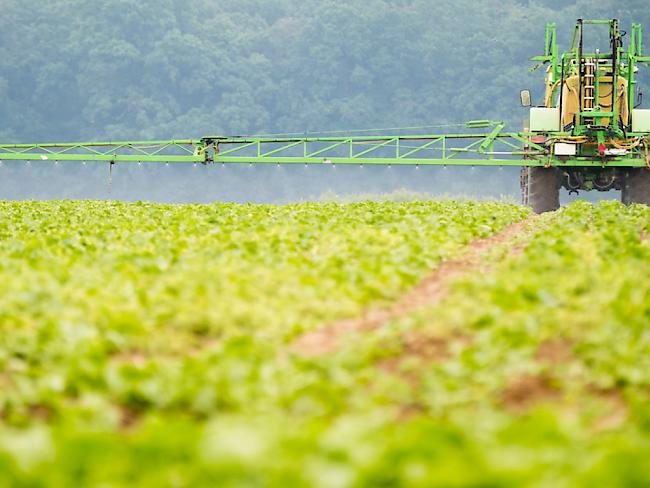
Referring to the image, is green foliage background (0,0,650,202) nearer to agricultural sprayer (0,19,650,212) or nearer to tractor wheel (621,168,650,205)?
agricultural sprayer (0,19,650,212)

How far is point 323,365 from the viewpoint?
19.6 feet

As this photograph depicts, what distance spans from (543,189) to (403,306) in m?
20.9

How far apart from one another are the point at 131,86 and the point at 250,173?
971 cm

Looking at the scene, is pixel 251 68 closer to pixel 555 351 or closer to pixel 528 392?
pixel 555 351

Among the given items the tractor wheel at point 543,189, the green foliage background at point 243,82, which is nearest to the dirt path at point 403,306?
the tractor wheel at point 543,189

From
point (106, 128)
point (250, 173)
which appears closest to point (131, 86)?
point (106, 128)

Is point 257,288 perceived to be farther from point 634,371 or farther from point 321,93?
point 321,93

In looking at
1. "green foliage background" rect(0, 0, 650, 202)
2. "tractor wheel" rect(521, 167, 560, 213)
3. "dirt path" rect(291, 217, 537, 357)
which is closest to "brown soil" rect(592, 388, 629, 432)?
"dirt path" rect(291, 217, 537, 357)

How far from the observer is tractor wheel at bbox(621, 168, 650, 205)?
2806 cm

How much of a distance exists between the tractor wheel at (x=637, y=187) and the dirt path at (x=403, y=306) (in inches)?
621

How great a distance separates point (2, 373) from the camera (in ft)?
20.4

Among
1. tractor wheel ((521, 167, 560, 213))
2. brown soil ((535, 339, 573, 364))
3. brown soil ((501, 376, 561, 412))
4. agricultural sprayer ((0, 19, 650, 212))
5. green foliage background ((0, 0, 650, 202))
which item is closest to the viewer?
brown soil ((501, 376, 561, 412))

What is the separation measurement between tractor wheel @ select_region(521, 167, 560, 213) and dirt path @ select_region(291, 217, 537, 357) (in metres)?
15.6

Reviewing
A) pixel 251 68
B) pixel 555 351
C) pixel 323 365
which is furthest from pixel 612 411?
pixel 251 68
